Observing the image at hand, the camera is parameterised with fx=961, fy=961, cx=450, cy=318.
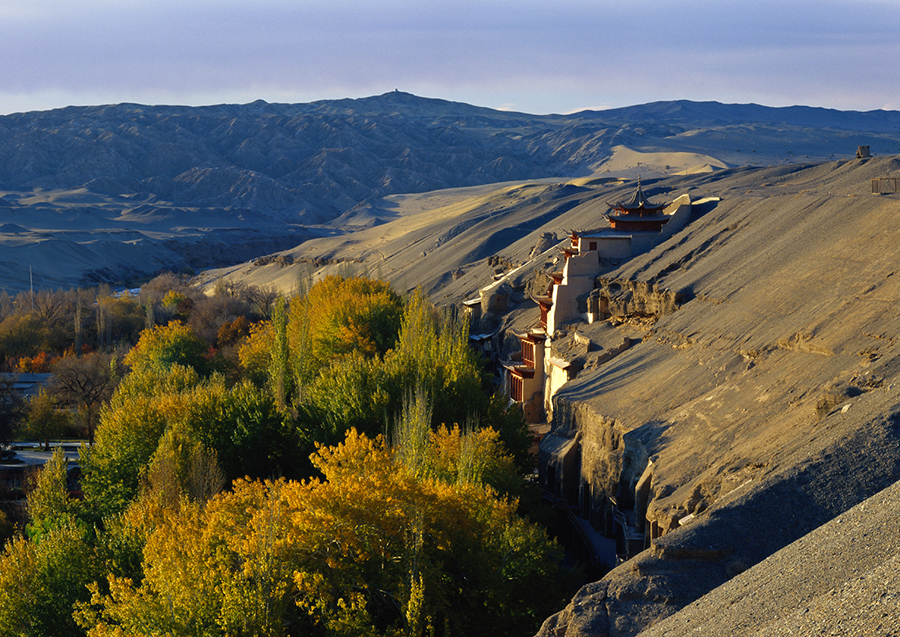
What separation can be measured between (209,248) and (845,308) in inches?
4080

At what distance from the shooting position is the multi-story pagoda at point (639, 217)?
41.3 metres

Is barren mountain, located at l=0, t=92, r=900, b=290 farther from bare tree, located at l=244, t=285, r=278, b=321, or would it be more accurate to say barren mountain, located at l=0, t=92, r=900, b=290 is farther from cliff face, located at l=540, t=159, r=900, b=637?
cliff face, located at l=540, t=159, r=900, b=637

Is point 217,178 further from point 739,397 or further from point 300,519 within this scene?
point 300,519

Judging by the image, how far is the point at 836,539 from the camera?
37.3 feet

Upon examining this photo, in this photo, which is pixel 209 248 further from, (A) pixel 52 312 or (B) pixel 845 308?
(B) pixel 845 308

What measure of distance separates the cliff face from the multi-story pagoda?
3118 mm

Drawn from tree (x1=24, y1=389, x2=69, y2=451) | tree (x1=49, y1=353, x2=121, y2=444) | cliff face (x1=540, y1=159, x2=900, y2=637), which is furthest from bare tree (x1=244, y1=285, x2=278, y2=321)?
cliff face (x1=540, y1=159, x2=900, y2=637)

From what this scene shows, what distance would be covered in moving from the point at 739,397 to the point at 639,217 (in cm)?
2123

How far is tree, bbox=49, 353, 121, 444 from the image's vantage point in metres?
42.3

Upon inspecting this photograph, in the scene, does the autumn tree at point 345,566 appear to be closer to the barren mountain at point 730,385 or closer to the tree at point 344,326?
the barren mountain at point 730,385

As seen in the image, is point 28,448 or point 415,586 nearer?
point 415,586

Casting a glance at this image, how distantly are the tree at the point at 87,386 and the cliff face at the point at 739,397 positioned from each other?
22.9m

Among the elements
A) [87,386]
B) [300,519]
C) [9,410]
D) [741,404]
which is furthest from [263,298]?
[300,519]

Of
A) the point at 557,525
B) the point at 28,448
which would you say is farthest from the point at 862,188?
the point at 28,448
